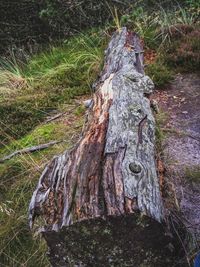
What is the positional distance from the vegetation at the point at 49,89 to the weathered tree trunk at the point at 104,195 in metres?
0.79

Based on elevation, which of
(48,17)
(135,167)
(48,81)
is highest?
(135,167)

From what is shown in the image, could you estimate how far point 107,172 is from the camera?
3.19 meters

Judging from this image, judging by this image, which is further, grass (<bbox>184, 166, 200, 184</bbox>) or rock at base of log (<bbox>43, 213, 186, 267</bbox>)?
grass (<bbox>184, 166, 200, 184</bbox>)

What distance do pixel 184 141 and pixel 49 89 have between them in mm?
2697

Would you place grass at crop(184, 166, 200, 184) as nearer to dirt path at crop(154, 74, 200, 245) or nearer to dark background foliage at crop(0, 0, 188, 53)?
dirt path at crop(154, 74, 200, 245)

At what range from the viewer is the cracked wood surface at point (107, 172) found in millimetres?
2951

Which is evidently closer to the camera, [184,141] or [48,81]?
[184,141]

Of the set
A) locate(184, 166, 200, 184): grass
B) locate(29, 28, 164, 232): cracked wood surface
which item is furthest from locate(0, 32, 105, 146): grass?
locate(184, 166, 200, 184): grass

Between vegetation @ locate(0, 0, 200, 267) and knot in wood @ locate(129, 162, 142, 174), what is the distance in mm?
1199

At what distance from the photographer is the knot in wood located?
320 centimetres

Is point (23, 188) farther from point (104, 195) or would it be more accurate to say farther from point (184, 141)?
point (184, 141)

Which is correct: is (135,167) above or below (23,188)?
above

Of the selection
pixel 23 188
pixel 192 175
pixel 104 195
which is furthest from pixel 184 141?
pixel 104 195

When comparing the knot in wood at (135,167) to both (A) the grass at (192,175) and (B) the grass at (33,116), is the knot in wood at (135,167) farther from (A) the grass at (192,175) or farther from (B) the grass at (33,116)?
(A) the grass at (192,175)
